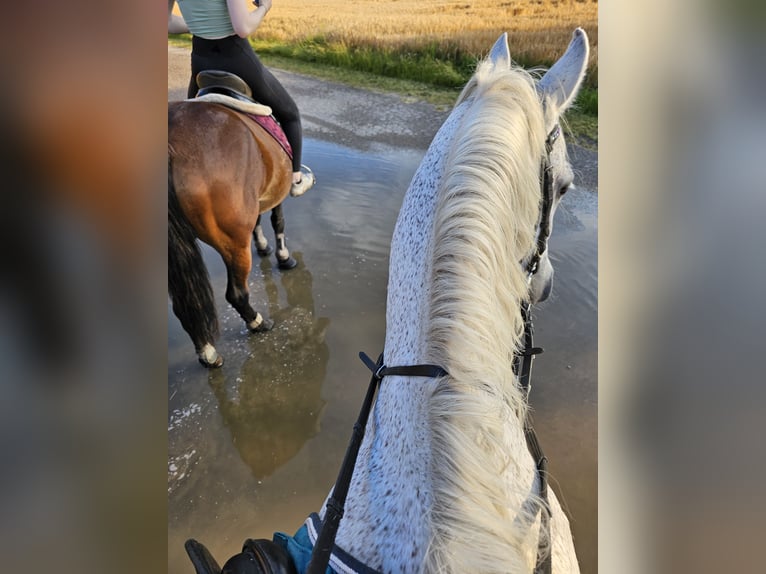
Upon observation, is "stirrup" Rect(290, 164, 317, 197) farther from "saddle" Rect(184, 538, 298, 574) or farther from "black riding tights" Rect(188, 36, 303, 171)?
"saddle" Rect(184, 538, 298, 574)

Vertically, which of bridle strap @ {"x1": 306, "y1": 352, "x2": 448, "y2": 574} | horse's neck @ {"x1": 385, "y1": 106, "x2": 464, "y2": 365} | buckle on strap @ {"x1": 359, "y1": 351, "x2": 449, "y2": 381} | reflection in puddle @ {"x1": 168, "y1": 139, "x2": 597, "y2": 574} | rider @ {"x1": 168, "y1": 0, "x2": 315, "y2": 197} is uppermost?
rider @ {"x1": 168, "y1": 0, "x2": 315, "y2": 197}

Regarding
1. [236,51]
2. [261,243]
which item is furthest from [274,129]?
[261,243]

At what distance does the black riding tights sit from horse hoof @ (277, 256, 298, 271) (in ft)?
0.95

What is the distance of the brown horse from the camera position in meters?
1.18

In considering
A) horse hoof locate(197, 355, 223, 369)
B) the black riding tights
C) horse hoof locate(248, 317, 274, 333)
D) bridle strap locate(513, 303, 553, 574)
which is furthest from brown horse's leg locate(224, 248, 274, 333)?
bridle strap locate(513, 303, 553, 574)

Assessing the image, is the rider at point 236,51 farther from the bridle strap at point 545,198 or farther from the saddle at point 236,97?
the bridle strap at point 545,198

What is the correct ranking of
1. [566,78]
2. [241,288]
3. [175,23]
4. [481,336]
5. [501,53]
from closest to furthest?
[481,336] < [566,78] < [501,53] < [175,23] < [241,288]

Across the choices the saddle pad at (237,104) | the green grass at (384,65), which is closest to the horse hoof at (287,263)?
the saddle pad at (237,104)

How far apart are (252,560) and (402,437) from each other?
258mm

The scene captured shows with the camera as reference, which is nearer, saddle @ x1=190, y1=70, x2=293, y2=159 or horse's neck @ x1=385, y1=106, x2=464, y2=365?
horse's neck @ x1=385, y1=106, x2=464, y2=365

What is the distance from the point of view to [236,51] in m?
1.26

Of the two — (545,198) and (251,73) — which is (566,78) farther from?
(251,73)

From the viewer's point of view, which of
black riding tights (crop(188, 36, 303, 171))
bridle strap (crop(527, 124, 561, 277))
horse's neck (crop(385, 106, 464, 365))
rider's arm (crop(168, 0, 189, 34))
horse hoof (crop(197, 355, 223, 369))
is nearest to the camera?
horse's neck (crop(385, 106, 464, 365))

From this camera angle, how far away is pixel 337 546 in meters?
0.57
